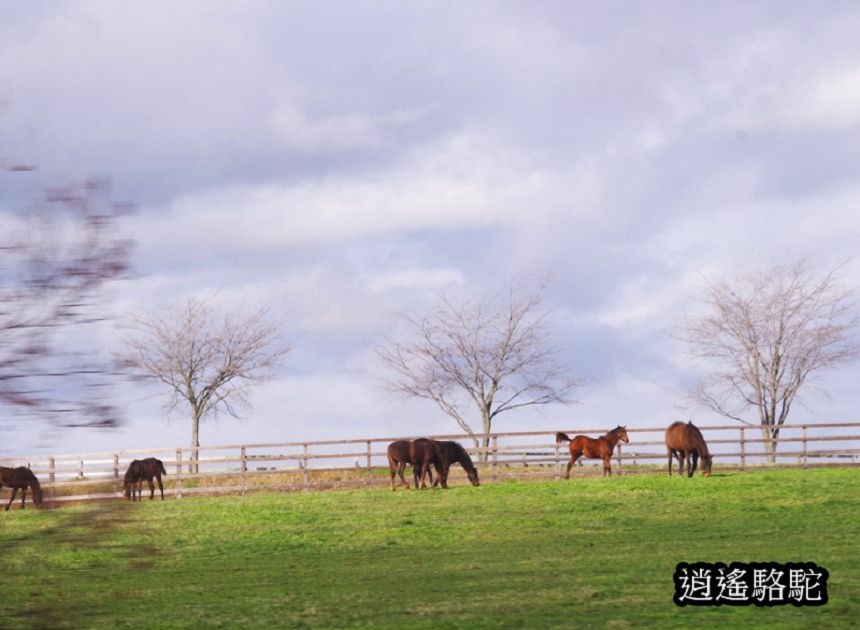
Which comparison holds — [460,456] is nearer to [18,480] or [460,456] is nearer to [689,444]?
[689,444]

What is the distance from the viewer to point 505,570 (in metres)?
13.4

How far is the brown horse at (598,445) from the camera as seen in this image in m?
30.3

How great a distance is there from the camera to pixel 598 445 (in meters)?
30.5

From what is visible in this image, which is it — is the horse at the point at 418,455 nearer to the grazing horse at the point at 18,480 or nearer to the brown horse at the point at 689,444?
the brown horse at the point at 689,444

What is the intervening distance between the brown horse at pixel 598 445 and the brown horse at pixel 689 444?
1.99 meters

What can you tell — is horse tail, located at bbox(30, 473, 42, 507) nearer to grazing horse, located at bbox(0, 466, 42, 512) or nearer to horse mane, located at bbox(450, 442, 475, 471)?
grazing horse, located at bbox(0, 466, 42, 512)

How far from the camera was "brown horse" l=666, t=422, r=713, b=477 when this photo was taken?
1093 inches

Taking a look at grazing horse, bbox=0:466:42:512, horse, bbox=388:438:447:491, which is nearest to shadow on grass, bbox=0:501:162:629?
grazing horse, bbox=0:466:42:512

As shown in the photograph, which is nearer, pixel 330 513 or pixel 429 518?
pixel 429 518

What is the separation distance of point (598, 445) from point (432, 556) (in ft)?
52.1

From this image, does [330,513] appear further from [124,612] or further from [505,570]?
[124,612]

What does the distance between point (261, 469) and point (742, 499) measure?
1685 cm

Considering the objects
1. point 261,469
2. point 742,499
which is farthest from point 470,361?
point 742,499

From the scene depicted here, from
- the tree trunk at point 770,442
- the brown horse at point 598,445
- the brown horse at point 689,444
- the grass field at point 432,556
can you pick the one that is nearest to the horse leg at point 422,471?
the grass field at point 432,556
